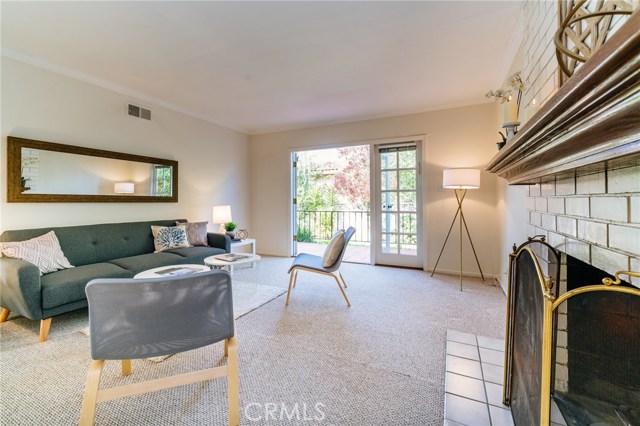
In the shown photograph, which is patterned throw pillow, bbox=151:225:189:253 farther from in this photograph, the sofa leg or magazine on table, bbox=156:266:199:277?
the sofa leg

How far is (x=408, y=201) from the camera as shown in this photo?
419cm

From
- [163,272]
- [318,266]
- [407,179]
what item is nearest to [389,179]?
[407,179]

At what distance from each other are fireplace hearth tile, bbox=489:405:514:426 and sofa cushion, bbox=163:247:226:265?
301 cm

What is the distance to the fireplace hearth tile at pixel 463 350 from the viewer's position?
1714 millimetres

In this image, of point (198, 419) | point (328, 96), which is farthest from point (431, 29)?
point (198, 419)

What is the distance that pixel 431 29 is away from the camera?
2201 mm

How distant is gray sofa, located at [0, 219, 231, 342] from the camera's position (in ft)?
6.41

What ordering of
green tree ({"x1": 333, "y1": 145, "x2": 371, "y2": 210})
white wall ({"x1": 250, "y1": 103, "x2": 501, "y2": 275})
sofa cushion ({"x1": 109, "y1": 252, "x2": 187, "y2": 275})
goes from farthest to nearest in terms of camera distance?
green tree ({"x1": 333, "y1": 145, "x2": 371, "y2": 210}) → white wall ({"x1": 250, "y1": 103, "x2": 501, "y2": 275}) → sofa cushion ({"x1": 109, "y1": 252, "x2": 187, "y2": 275})

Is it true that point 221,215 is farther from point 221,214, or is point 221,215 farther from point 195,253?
point 195,253

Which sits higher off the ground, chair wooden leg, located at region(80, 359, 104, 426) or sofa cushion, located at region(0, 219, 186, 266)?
sofa cushion, located at region(0, 219, 186, 266)

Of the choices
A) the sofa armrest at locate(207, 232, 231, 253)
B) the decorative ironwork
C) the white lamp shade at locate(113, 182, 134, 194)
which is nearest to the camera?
the decorative ironwork

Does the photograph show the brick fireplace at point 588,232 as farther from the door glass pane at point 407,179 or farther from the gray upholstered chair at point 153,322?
the door glass pane at point 407,179
